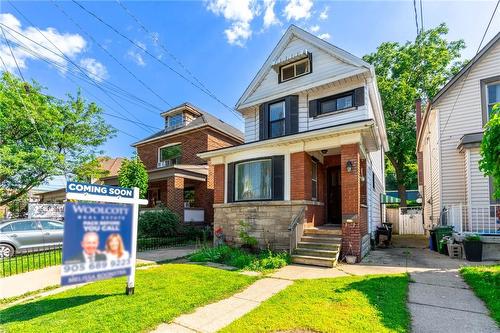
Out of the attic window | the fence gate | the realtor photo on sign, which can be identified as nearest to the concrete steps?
the realtor photo on sign

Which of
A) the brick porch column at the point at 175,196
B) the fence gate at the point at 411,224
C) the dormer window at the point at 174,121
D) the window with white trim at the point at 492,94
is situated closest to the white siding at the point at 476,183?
the window with white trim at the point at 492,94

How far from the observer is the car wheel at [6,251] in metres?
9.72

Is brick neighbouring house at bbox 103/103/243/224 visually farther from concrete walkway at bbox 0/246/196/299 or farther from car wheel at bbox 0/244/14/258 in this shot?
concrete walkway at bbox 0/246/196/299

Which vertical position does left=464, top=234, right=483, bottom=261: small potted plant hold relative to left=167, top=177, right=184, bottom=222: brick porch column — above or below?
below

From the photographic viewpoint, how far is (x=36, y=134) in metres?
16.7

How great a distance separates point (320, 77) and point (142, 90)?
9.43m

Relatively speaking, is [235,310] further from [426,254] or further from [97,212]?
[426,254]

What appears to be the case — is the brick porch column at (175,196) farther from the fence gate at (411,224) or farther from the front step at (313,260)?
the fence gate at (411,224)

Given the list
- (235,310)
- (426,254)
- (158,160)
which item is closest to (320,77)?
Answer: (426,254)

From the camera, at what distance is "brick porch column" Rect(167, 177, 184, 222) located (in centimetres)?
1526

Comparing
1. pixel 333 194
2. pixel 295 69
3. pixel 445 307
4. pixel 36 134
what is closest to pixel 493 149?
pixel 445 307

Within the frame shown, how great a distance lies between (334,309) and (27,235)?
11378mm

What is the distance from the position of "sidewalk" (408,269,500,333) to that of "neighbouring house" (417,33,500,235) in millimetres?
4972

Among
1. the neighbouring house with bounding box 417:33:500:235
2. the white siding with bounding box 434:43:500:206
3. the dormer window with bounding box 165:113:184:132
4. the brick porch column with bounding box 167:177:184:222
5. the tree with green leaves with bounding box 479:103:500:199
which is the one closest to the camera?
the tree with green leaves with bounding box 479:103:500:199
